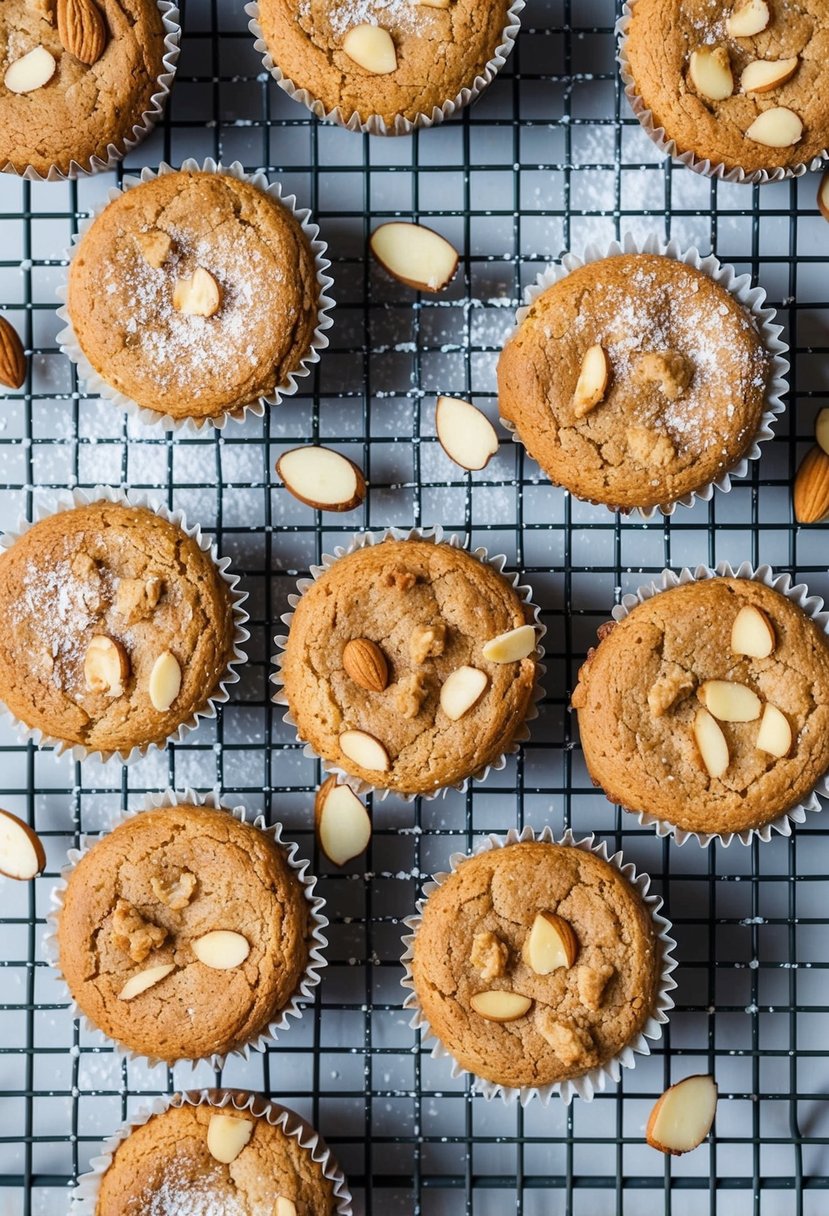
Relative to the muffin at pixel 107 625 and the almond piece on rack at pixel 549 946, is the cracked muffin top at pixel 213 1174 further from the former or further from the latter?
the muffin at pixel 107 625

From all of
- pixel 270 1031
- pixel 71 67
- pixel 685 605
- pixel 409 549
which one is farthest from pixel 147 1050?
pixel 71 67

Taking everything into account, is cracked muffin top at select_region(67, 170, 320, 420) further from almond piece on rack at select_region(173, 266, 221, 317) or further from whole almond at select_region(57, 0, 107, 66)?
whole almond at select_region(57, 0, 107, 66)

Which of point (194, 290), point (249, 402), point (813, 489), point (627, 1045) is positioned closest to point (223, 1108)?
point (627, 1045)

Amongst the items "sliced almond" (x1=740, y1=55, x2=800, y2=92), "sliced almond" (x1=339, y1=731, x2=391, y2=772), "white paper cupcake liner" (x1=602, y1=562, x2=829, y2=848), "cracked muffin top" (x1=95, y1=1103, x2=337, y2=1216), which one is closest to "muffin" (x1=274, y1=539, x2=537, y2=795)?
"sliced almond" (x1=339, y1=731, x2=391, y2=772)

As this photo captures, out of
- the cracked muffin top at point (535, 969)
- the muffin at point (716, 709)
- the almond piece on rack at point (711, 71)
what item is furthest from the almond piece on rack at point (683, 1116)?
the almond piece on rack at point (711, 71)

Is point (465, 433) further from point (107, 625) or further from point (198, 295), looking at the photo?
point (107, 625)

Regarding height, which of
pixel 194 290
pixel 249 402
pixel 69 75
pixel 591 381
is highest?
pixel 69 75
